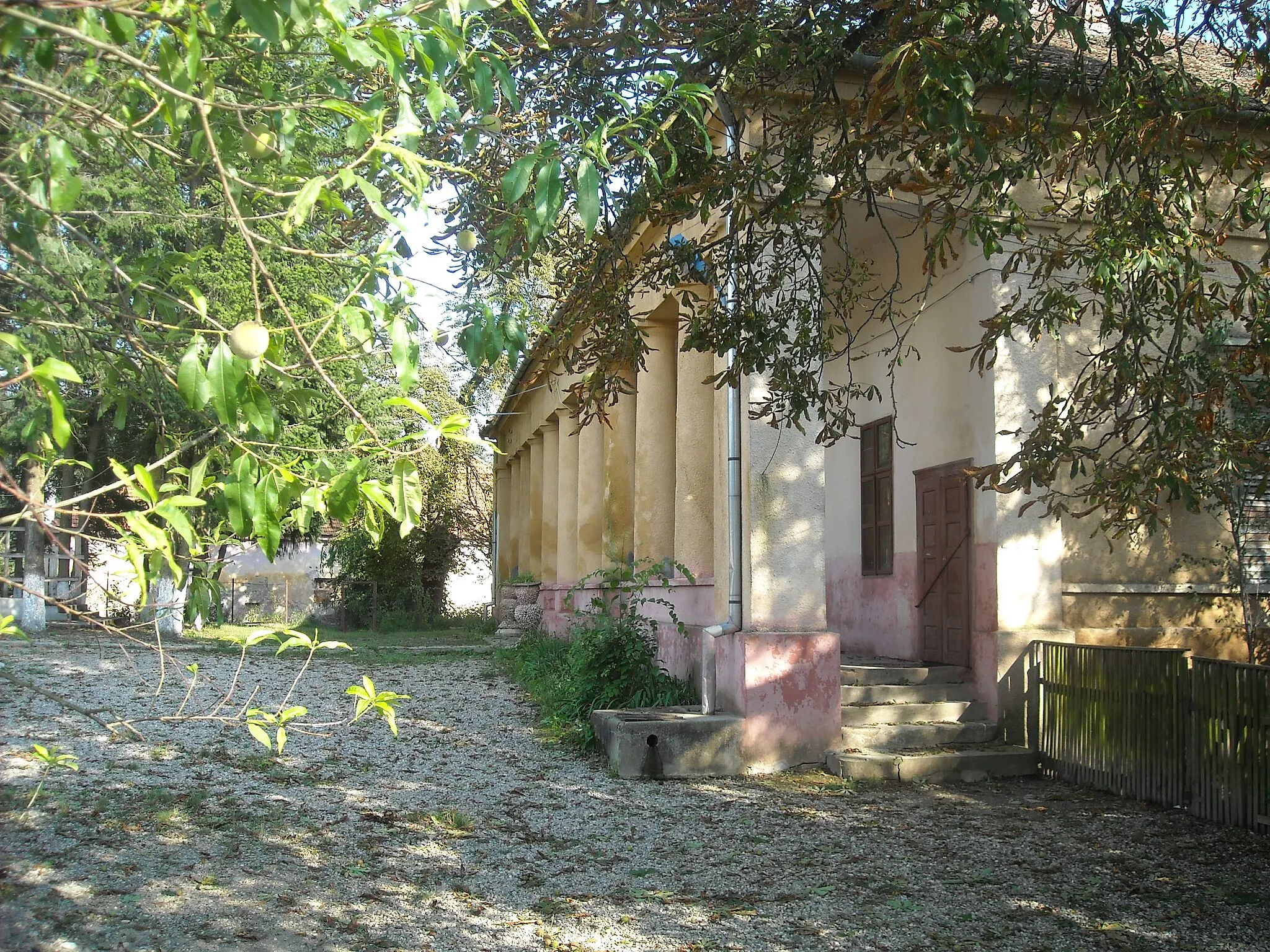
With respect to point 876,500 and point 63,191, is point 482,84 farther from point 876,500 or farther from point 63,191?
point 876,500

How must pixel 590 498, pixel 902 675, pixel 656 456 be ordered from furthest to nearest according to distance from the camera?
pixel 590 498 → pixel 656 456 → pixel 902 675

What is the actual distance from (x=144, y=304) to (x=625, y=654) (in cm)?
724

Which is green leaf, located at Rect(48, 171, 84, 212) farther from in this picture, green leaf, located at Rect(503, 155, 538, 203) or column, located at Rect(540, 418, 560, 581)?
column, located at Rect(540, 418, 560, 581)

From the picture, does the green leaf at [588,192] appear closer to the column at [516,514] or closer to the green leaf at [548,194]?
the green leaf at [548,194]

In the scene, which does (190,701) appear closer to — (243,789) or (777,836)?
(243,789)

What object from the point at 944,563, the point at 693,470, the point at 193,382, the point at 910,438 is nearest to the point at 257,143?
the point at 193,382

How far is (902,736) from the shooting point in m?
8.48

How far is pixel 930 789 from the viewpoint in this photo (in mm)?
7762

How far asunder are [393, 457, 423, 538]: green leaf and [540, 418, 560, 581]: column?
1627 centimetres

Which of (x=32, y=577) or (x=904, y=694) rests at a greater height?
(x=32, y=577)

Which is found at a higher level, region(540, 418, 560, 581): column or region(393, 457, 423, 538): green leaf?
region(540, 418, 560, 581): column

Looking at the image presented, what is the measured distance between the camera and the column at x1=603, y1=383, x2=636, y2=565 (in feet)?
46.0

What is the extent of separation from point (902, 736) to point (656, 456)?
16.2 ft

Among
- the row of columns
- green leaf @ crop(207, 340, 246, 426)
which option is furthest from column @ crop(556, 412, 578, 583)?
green leaf @ crop(207, 340, 246, 426)
